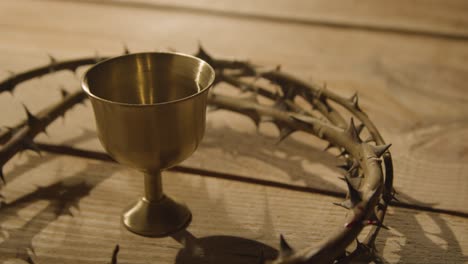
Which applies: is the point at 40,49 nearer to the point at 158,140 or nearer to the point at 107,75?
the point at 107,75

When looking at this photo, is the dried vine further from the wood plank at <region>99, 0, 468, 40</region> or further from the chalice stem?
the wood plank at <region>99, 0, 468, 40</region>

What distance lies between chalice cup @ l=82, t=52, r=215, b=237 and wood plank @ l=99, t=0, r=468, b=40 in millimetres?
816

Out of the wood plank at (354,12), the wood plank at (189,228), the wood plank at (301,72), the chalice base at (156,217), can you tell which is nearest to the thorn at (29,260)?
the wood plank at (189,228)

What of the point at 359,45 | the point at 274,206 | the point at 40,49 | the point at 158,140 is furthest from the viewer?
the point at 359,45

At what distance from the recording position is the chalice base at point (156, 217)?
0.57m

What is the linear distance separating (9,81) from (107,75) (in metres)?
0.25

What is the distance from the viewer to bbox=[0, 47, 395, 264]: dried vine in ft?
1.41

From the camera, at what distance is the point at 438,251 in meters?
0.56

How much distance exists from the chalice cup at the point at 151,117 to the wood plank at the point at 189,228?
0.10ft

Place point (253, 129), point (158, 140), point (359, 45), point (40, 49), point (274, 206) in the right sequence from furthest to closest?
point (359, 45)
point (40, 49)
point (253, 129)
point (274, 206)
point (158, 140)

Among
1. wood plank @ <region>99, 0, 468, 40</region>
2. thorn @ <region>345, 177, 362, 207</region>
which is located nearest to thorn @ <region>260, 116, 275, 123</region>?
thorn @ <region>345, 177, 362, 207</region>

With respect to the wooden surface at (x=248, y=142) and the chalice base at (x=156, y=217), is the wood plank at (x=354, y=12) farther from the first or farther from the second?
the chalice base at (x=156, y=217)

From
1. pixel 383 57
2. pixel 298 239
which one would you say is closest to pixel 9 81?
pixel 298 239

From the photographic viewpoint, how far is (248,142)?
771 millimetres
